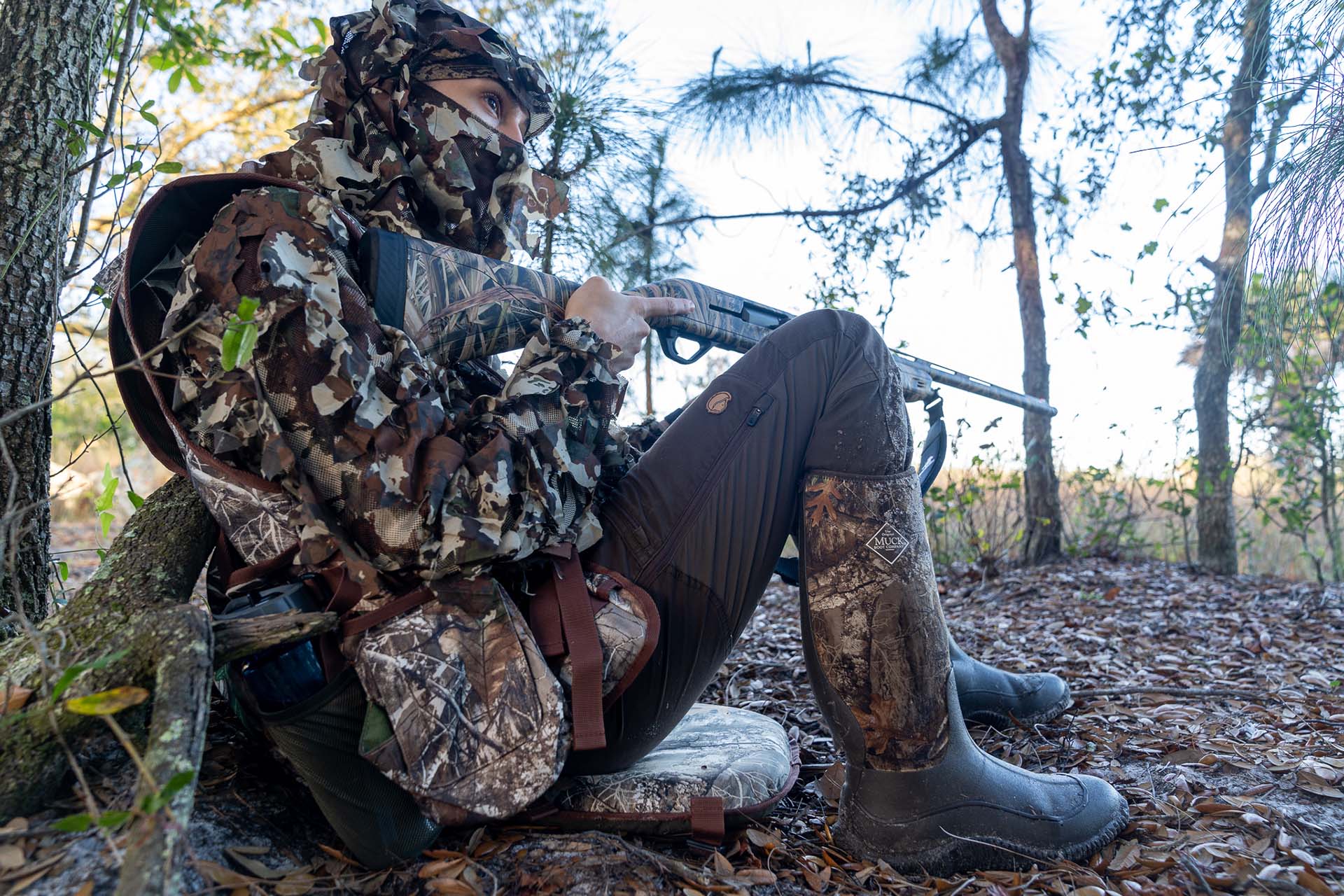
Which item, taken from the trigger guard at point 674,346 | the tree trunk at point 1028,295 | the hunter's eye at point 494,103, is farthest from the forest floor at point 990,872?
the tree trunk at point 1028,295

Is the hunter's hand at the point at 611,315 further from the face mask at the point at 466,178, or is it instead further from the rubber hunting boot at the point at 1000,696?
the rubber hunting boot at the point at 1000,696

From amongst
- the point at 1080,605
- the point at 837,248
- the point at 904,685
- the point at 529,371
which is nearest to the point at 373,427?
the point at 529,371

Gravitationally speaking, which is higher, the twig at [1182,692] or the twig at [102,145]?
the twig at [102,145]

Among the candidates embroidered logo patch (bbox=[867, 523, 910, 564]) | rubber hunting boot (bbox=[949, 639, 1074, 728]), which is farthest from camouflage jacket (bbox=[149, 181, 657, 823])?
rubber hunting boot (bbox=[949, 639, 1074, 728])

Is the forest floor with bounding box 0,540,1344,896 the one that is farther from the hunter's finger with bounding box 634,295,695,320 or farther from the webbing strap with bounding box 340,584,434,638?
the hunter's finger with bounding box 634,295,695,320

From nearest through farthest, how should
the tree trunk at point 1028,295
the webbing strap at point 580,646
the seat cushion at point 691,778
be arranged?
the webbing strap at point 580,646 < the seat cushion at point 691,778 < the tree trunk at point 1028,295

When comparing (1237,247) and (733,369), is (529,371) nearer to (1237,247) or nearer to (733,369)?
(733,369)

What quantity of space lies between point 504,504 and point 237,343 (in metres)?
0.50

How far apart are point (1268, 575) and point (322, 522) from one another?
19.7ft

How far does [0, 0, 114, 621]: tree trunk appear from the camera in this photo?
1978 mm

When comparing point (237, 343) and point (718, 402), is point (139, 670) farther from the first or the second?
point (718, 402)

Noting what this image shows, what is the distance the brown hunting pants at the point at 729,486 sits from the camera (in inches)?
70.2

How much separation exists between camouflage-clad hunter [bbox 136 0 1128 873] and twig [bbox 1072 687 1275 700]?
951 millimetres

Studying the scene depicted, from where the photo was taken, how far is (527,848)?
5.48 feet
